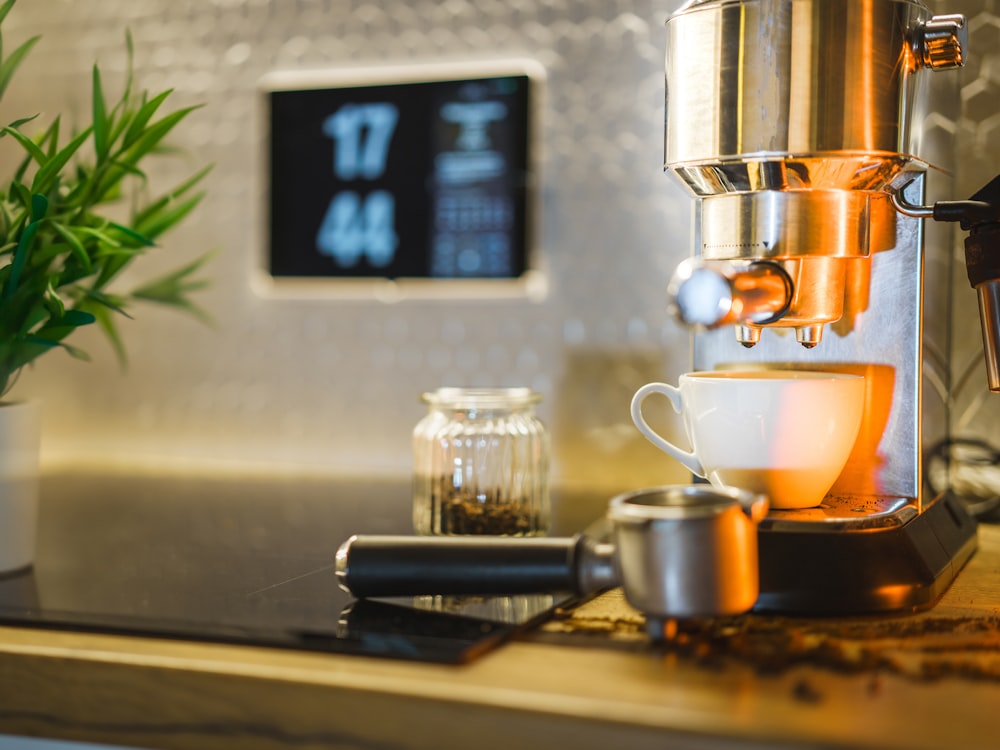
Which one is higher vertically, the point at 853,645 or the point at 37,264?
the point at 37,264

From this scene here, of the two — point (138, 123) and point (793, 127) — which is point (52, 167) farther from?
point (793, 127)

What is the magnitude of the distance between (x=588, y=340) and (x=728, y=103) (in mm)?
596

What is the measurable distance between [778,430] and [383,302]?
72 centimetres

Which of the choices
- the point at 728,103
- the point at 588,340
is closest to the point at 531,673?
the point at 728,103

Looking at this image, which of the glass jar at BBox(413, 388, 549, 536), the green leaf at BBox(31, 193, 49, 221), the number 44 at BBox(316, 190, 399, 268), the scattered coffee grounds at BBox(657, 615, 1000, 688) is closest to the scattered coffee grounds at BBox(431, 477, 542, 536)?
the glass jar at BBox(413, 388, 549, 536)

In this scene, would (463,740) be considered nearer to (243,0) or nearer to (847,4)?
(847,4)

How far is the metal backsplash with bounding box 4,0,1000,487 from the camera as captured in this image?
122cm

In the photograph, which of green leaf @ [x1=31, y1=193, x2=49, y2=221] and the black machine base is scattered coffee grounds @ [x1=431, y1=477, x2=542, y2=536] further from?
green leaf @ [x1=31, y1=193, x2=49, y2=221]

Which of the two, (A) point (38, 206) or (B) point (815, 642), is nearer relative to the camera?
(B) point (815, 642)

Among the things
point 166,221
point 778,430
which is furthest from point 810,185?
point 166,221

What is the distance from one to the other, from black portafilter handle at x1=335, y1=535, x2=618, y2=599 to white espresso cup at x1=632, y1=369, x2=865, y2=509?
0.13 metres

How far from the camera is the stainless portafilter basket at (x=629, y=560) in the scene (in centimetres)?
57

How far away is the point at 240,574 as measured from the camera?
2.58 feet

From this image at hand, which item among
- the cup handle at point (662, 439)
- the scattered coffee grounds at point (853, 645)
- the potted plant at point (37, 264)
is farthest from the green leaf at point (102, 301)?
the scattered coffee grounds at point (853, 645)
